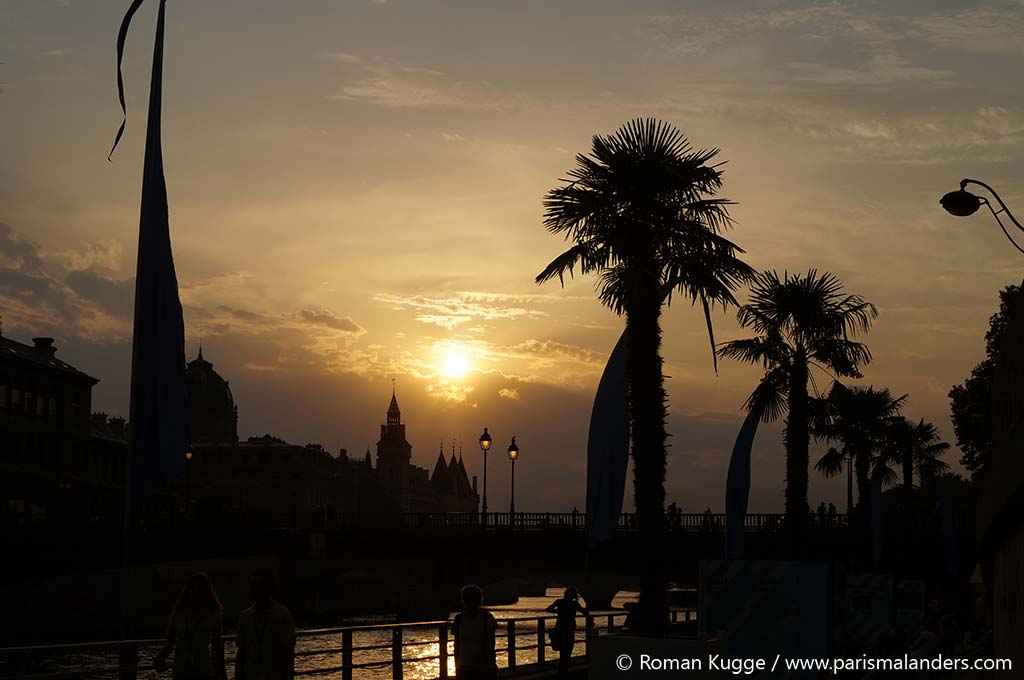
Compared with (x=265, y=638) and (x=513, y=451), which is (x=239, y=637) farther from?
(x=513, y=451)

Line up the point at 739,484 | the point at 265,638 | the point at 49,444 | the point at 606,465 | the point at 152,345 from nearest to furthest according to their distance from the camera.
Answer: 1. the point at 265,638
2. the point at 152,345
3. the point at 606,465
4. the point at 739,484
5. the point at 49,444

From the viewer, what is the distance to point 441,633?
23.2 m

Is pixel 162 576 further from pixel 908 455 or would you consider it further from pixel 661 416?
pixel 661 416

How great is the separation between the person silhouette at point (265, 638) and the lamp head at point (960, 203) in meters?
11.4

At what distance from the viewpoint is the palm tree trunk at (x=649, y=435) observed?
30.7m

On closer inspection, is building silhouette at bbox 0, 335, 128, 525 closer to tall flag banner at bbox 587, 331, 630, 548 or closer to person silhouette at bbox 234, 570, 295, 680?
tall flag banner at bbox 587, 331, 630, 548

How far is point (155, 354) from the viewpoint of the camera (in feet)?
52.3

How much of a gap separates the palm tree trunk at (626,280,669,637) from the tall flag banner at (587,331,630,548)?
237 inches

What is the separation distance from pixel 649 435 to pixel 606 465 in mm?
6712

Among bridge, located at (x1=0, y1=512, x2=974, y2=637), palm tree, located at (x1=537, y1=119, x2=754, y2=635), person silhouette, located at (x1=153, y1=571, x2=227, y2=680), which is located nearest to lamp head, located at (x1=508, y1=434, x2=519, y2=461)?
bridge, located at (x1=0, y1=512, x2=974, y2=637)

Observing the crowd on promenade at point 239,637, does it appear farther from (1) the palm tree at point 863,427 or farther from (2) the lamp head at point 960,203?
(1) the palm tree at point 863,427

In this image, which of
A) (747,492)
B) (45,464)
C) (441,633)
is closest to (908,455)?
(747,492)

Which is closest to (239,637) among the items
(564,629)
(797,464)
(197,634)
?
(197,634)

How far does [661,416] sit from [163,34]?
17.0 m
